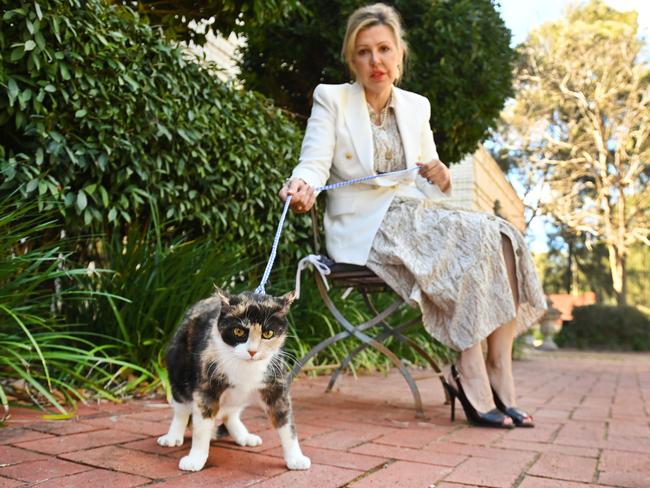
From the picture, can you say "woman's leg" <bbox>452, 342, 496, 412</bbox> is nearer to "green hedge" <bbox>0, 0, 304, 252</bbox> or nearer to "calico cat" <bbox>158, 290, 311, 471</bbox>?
"calico cat" <bbox>158, 290, 311, 471</bbox>

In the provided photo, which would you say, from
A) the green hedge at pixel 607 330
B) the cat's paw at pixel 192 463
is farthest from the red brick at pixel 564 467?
the green hedge at pixel 607 330

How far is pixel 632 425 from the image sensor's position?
298cm

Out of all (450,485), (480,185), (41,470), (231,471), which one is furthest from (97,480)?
(480,185)

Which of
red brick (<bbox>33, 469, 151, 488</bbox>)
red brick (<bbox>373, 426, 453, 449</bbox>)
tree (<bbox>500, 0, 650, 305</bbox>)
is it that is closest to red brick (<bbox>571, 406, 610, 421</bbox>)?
red brick (<bbox>373, 426, 453, 449</bbox>)

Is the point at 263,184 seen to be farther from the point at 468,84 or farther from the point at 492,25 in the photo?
the point at 492,25

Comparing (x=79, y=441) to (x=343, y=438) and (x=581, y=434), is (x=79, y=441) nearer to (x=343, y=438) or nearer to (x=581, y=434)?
(x=343, y=438)

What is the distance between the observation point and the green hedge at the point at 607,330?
48.6 ft

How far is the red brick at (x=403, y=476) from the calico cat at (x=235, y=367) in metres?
0.21

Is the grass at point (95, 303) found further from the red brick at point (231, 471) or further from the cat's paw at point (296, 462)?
the cat's paw at point (296, 462)

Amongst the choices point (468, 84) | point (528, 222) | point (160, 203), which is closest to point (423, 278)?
point (160, 203)

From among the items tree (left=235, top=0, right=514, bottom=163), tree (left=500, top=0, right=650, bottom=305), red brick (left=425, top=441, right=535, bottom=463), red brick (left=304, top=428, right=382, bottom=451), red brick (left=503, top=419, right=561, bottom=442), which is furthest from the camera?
tree (left=500, top=0, right=650, bottom=305)

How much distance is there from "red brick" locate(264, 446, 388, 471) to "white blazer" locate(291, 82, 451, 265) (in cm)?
100

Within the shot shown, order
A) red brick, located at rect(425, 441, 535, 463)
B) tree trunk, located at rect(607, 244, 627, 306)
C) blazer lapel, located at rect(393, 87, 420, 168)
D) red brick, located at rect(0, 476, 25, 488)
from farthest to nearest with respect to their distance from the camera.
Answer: tree trunk, located at rect(607, 244, 627, 306), blazer lapel, located at rect(393, 87, 420, 168), red brick, located at rect(425, 441, 535, 463), red brick, located at rect(0, 476, 25, 488)

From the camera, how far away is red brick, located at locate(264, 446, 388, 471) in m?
1.93
